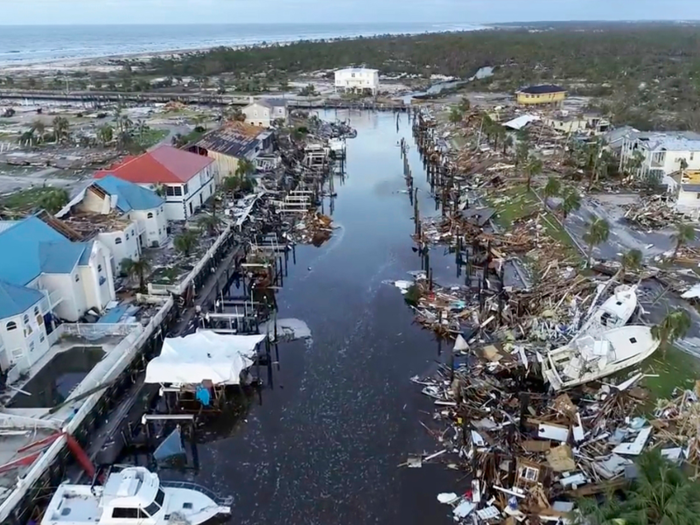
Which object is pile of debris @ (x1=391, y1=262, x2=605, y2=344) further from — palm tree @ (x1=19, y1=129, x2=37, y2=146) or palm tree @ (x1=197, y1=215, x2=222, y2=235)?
palm tree @ (x1=19, y1=129, x2=37, y2=146)

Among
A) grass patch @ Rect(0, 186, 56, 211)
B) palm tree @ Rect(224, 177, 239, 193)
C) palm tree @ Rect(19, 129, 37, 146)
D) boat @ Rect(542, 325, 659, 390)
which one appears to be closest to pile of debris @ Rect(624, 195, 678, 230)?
boat @ Rect(542, 325, 659, 390)

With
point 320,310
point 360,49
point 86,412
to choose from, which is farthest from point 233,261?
point 360,49

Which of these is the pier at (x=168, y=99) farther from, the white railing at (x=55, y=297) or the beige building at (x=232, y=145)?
the white railing at (x=55, y=297)

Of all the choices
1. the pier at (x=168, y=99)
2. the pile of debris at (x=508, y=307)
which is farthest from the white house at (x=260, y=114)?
the pile of debris at (x=508, y=307)

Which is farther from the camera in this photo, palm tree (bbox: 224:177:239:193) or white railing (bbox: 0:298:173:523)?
palm tree (bbox: 224:177:239:193)

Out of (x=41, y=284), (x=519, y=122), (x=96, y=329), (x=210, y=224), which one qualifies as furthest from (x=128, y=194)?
(x=519, y=122)

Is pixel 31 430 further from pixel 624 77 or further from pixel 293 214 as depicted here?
pixel 624 77
